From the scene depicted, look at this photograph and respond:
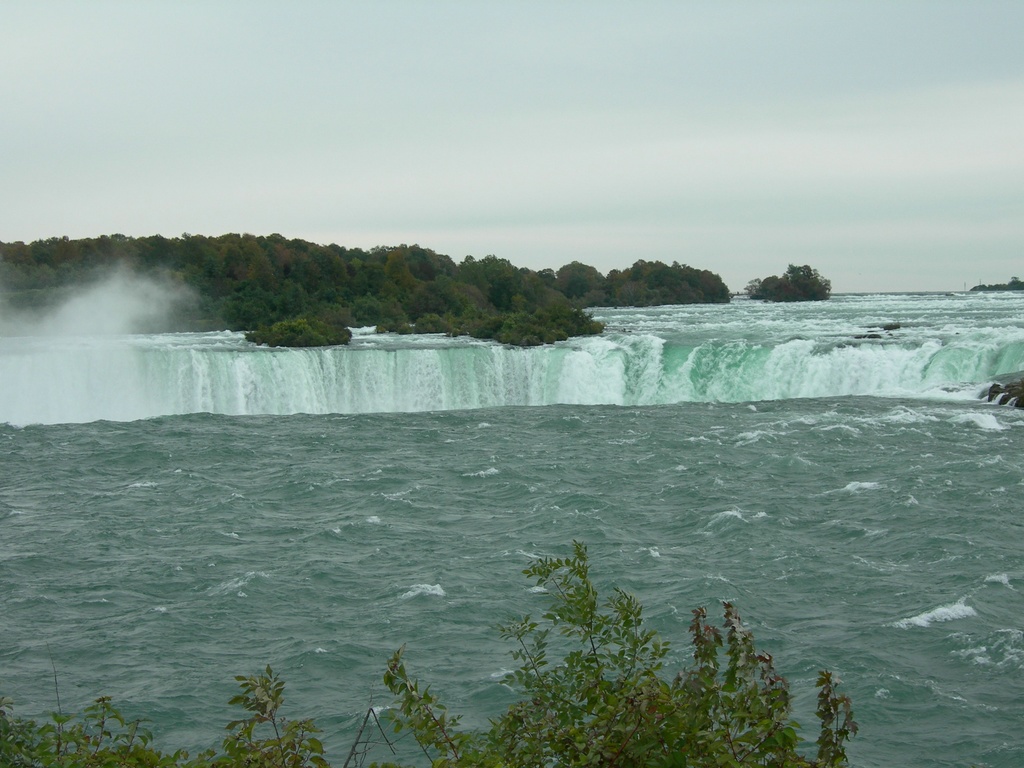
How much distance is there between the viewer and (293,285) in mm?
50219

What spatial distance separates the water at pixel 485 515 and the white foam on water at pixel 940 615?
0.03 m

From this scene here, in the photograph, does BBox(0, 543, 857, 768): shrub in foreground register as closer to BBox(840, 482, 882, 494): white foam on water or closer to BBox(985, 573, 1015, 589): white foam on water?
BBox(985, 573, 1015, 589): white foam on water

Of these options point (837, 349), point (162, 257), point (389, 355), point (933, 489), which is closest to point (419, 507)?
point (933, 489)

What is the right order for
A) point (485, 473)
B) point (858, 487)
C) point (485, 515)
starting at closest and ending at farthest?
point (485, 515), point (858, 487), point (485, 473)

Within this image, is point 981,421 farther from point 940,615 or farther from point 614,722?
point 614,722

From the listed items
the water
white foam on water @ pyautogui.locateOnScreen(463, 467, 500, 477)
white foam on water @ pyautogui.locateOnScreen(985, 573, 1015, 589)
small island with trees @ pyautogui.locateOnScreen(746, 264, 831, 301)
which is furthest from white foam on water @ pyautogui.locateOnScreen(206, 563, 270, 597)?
small island with trees @ pyautogui.locateOnScreen(746, 264, 831, 301)

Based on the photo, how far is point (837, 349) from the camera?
30.5 m

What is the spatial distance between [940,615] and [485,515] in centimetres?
716

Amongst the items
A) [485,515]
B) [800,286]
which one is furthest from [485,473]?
[800,286]

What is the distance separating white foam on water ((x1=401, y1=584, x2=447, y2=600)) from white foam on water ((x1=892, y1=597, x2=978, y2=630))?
16.3ft

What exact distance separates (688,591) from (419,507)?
598cm

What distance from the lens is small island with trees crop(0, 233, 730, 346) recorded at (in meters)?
44.1

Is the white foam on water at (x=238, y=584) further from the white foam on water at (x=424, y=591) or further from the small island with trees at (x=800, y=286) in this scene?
the small island with trees at (x=800, y=286)

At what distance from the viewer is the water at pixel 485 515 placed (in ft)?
33.3
